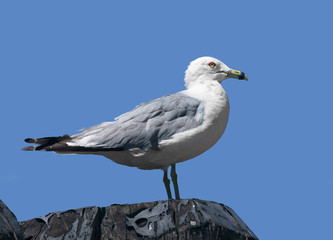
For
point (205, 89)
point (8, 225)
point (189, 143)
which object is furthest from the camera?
point (205, 89)

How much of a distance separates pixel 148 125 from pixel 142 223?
5.38 feet

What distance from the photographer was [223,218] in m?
5.10

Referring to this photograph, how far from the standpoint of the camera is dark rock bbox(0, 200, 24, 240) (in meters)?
4.22

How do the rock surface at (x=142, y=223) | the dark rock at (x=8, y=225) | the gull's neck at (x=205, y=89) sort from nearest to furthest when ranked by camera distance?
the dark rock at (x=8, y=225), the rock surface at (x=142, y=223), the gull's neck at (x=205, y=89)

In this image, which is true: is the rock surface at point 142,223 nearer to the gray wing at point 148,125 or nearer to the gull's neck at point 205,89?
the gray wing at point 148,125

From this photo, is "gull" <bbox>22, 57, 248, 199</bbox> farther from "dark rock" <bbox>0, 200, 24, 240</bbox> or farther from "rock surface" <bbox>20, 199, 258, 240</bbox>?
"dark rock" <bbox>0, 200, 24, 240</bbox>

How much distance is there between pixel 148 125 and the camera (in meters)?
6.25

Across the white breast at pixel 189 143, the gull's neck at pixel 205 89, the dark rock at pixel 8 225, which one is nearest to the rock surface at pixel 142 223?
the dark rock at pixel 8 225

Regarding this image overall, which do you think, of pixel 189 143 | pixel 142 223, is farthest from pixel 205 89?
pixel 142 223

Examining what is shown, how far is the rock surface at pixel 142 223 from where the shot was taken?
15.7 feet

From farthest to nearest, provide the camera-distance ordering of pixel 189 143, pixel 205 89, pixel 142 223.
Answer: pixel 205 89
pixel 189 143
pixel 142 223

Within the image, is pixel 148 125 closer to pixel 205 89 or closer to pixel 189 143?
pixel 189 143

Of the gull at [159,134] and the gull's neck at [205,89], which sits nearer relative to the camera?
the gull at [159,134]

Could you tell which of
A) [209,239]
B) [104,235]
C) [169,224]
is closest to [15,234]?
[104,235]
